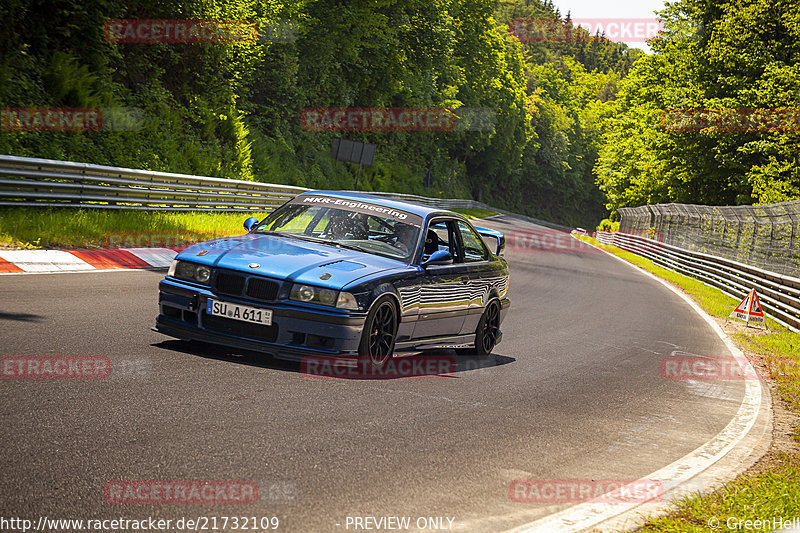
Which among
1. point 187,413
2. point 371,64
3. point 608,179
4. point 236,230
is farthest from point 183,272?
point 608,179

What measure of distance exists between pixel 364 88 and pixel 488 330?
1654 inches

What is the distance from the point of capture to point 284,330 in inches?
258

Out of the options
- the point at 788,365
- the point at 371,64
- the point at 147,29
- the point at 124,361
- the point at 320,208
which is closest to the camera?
the point at 124,361

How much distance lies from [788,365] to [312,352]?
804cm

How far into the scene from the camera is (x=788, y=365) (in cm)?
1173

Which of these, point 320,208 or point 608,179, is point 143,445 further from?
point 608,179

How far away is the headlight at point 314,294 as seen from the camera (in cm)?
661

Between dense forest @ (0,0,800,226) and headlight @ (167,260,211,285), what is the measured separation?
1093 cm

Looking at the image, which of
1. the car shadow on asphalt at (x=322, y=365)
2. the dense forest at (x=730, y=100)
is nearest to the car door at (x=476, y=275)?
the car shadow on asphalt at (x=322, y=365)

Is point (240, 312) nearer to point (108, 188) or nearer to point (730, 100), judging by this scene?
point (108, 188)

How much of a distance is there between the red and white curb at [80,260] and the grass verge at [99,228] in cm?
37

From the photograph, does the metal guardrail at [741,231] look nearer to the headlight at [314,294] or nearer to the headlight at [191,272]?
the headlight at [314,294]

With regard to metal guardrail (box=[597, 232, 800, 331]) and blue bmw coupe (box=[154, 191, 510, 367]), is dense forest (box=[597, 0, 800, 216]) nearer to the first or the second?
metal guardrail (box=[597, 232, 800, 331])

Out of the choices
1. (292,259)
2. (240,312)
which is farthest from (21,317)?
(292,259)
